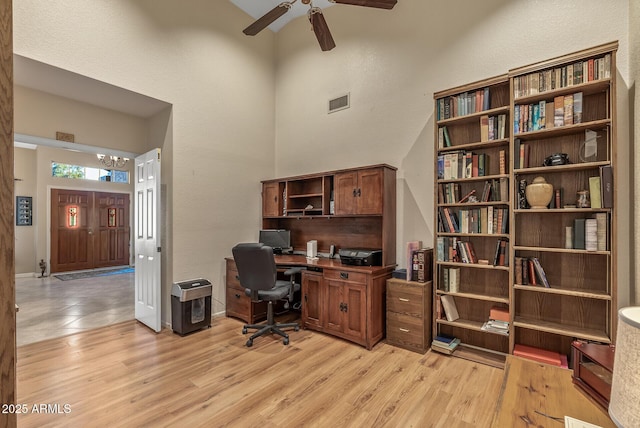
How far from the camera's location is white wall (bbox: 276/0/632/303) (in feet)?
8.30

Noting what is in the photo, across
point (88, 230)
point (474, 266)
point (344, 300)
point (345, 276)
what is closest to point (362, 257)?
point (345, 276)

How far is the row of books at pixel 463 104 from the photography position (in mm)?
2824

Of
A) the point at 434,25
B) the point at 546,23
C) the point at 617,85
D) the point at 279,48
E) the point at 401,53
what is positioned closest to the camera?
the point at 617,85

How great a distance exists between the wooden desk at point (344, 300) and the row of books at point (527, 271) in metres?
1.26

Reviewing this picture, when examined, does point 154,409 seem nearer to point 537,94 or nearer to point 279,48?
point 537,94

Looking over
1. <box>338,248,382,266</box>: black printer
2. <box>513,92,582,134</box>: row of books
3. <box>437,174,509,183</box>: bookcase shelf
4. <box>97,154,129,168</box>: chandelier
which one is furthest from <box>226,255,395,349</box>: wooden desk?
<box>97,154,129,168</box>: chandelier

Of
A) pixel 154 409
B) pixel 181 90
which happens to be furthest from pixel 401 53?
pixel 154 409

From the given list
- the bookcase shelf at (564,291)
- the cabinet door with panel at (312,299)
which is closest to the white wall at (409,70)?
the bookcase shelf at (564,291)

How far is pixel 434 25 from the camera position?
3.39 metres

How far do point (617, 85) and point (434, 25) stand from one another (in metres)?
1.90

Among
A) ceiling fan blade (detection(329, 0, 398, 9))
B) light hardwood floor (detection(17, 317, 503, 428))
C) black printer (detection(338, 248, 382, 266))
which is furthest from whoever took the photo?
black printer (detection(338, 248, 382, 266))

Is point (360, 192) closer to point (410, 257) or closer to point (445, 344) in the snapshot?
point (410, 257)

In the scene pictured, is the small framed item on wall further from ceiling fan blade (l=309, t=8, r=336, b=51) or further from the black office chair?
ceiling fan blade (l=309, t=8, r=336, b=51)

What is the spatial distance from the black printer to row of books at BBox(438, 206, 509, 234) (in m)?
0.78
